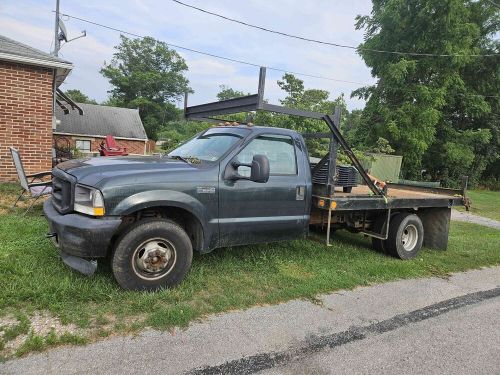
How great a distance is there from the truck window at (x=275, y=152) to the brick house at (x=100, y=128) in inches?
1102

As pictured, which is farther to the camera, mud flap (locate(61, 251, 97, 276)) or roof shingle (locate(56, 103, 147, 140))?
roof shingle (locate(56, 103, 147, 140))

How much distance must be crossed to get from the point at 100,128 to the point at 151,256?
31.2 metres

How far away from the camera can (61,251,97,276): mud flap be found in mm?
3684

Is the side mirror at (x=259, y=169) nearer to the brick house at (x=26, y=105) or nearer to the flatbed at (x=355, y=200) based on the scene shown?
the flatbed at (x=355, y=200)

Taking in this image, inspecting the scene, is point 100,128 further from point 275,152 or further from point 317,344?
point 317,344

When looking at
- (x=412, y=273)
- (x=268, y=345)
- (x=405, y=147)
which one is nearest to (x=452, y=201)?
(x=412, y=273)

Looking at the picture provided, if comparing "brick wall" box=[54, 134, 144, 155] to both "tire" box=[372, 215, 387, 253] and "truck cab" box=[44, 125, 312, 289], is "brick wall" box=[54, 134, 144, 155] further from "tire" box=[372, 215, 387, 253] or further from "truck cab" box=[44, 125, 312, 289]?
"truck cab" box=[44, 125, 312, 289]

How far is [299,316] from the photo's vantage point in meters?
3.85

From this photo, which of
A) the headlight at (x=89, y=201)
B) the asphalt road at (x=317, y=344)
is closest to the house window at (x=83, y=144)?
the headlight at (x=89, y=201)

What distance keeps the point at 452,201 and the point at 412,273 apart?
2052mm

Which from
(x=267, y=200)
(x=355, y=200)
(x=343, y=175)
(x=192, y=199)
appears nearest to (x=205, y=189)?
(x=192, y=199)

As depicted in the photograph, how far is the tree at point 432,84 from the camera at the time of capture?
25188mm

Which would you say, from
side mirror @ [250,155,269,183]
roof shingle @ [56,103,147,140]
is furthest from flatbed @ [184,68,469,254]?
roof shingle @ [56,103,147,140]

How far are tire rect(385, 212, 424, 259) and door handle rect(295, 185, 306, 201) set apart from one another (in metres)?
2.13
